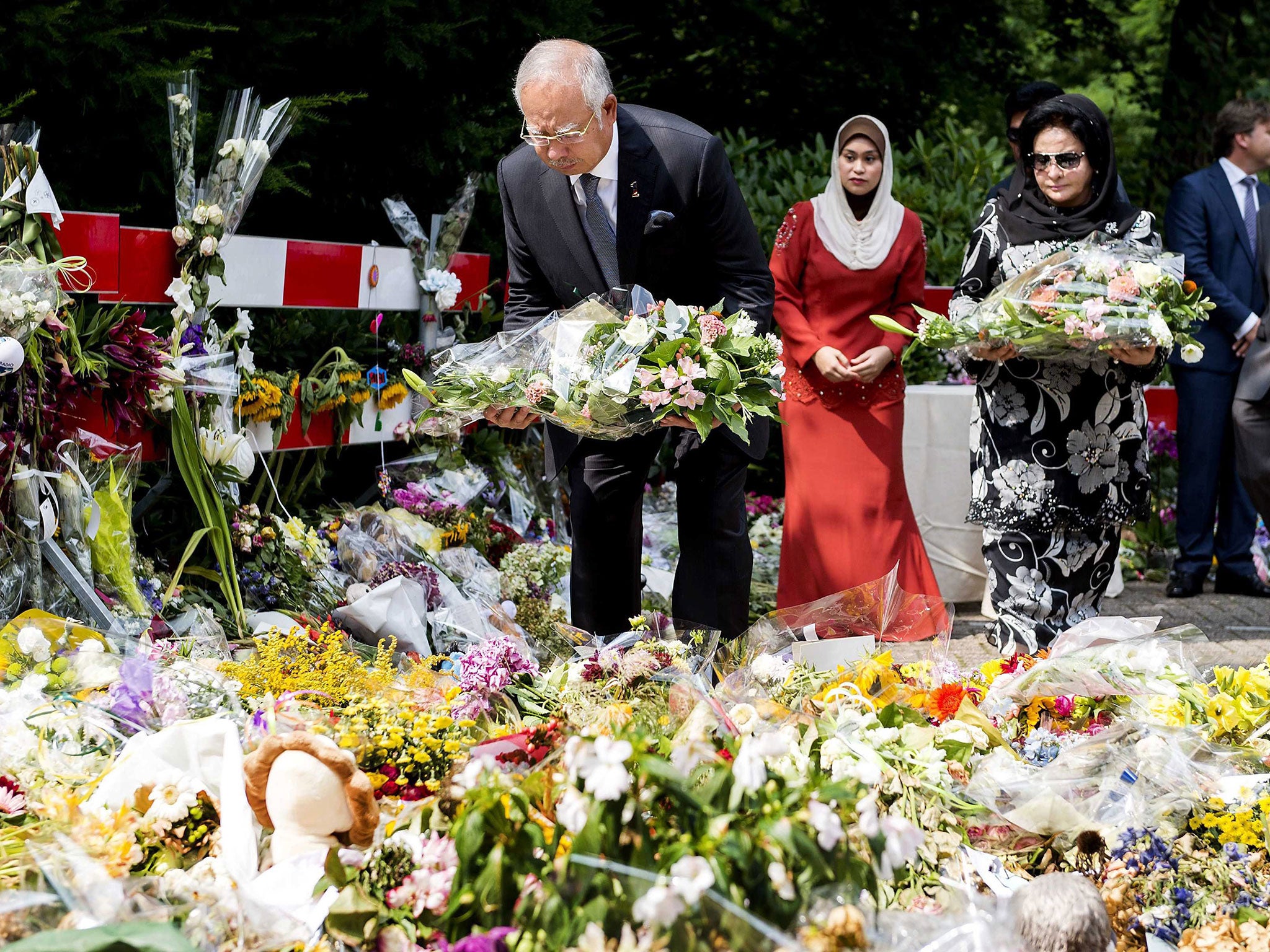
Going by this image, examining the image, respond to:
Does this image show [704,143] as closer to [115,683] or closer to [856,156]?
[856,156]

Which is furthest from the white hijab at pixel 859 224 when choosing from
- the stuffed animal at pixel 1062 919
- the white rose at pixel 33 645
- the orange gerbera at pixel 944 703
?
the stuffed animal at pixel 1062 919

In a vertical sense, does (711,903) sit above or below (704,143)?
below

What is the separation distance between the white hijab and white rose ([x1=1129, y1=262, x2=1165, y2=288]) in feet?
4.34

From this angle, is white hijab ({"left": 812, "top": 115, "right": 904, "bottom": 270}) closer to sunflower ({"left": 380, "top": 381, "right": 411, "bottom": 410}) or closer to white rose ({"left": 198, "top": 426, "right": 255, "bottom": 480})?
sunflower ({"left": 380, "top": 381, "right": 411, "bottom": 410})

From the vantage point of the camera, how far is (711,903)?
63.4 inches

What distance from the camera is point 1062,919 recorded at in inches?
81.4

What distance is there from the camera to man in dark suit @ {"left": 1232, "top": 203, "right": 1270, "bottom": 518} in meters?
5.96

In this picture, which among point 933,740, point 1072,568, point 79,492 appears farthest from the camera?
point 1072,568

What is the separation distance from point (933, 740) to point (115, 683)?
5.52ft

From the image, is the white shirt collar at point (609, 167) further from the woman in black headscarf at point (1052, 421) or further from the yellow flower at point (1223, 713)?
the yellow flower at point (1223, 713)

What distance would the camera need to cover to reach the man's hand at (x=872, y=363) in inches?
212

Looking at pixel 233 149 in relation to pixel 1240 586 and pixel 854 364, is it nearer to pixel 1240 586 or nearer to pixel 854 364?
pixel 854 364

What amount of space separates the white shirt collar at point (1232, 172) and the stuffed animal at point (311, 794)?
19.8ft

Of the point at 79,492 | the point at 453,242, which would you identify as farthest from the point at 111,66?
the point at 79,492
